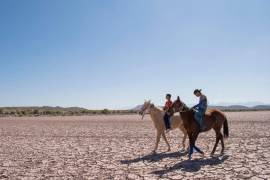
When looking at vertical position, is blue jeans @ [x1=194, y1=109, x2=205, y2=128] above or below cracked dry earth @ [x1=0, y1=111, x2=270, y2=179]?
above

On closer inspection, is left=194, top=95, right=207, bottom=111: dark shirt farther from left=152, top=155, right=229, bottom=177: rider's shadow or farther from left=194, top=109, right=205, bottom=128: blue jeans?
left=152, top=155, right=229, bottom=177: rider's shadow

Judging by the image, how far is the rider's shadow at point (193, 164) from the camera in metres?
9.48

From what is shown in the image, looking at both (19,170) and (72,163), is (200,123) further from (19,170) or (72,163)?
(19,170)

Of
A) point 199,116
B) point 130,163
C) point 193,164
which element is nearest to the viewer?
point 193,164

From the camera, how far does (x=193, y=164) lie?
10.3 meters

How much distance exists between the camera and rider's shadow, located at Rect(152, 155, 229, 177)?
31.1 ft

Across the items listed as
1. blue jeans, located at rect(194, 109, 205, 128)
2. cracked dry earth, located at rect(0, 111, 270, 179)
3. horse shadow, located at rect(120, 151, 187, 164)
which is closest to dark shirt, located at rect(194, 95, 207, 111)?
blue jeans, located at rect(194, 109, 205, 128)

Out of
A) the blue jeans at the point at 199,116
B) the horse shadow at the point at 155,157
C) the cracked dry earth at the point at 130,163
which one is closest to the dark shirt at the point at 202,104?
the blue jeans at the point at 199,116

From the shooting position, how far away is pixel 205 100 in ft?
37.0

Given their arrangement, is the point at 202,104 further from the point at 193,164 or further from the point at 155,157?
the point at 155,157

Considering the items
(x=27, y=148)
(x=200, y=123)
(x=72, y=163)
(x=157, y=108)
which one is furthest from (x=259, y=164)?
(x=27, y=148)

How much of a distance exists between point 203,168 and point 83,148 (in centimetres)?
629

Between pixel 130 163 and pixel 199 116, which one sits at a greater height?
pixel 199 116

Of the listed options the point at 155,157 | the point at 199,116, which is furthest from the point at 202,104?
the point at 155,157
